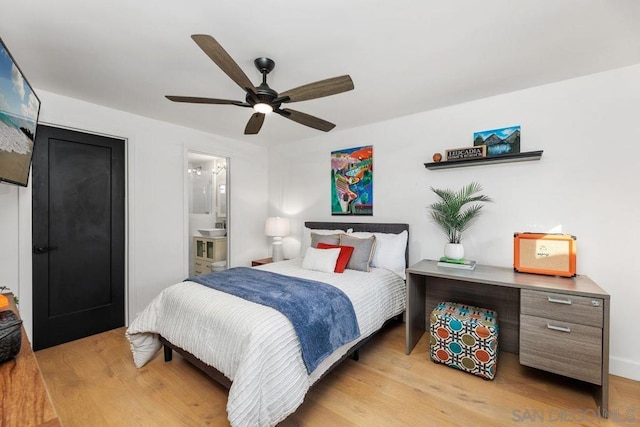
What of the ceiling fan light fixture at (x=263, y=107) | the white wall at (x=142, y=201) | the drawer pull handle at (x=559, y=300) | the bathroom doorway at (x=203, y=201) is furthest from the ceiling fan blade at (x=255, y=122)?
the bathroom doorway at (x=203, y=201)

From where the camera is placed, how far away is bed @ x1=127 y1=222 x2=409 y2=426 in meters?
1.50

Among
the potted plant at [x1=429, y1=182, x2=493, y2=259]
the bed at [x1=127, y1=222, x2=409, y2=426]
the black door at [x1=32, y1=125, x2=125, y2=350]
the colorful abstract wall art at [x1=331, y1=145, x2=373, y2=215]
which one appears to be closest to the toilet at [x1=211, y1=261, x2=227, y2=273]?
the black door at [x1=32, y1=125, x2=125, y2=350]

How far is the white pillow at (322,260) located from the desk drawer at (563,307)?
5.22 ft

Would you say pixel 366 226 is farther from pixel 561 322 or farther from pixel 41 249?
pixel 41 249

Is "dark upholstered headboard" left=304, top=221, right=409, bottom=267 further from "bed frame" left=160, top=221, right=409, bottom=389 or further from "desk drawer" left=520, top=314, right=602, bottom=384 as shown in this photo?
"desk drawer" left=520, top=314, right=602, bottom=384

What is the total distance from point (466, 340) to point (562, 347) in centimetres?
59

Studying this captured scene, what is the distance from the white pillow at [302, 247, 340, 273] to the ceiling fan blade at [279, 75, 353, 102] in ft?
5.22

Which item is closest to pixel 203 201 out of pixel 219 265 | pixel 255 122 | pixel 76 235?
pixel 219 265

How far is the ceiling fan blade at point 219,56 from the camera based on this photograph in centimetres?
136

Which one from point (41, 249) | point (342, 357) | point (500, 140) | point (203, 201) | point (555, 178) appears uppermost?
point (500, 140)

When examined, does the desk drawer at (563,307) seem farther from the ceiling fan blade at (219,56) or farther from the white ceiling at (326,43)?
the ceiling fan blade at (219,56)

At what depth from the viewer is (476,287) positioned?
9.02ft

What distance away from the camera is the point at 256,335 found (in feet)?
5.15

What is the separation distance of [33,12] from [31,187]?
167cm
